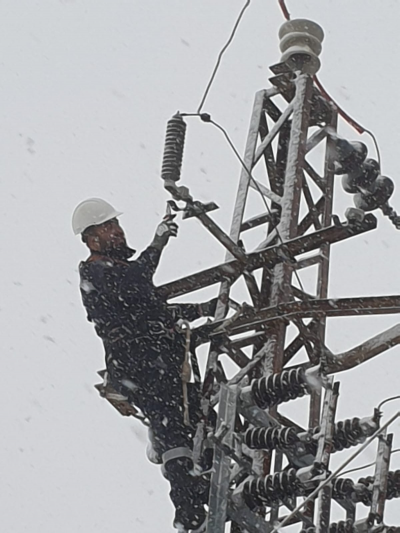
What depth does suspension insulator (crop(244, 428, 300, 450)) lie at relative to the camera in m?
5.91

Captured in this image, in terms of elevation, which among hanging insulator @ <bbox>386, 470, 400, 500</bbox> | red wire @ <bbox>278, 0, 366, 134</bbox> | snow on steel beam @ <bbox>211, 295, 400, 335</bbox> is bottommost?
hanging insulator @ <bbox>386, 470, 400, 500</bbox>

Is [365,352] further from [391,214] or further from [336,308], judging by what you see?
[391,214]

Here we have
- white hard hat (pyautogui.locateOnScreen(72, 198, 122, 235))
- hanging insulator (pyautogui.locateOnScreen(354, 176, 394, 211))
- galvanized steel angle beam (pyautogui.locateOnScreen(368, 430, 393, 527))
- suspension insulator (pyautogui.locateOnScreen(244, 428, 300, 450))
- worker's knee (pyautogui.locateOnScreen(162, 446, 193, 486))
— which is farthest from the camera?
white hard hat (pyautogui.locateOnScreen(72, 198, 122, 235))

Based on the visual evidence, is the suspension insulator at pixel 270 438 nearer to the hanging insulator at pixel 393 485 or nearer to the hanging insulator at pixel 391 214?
the hanging insulator at pixel 393 485

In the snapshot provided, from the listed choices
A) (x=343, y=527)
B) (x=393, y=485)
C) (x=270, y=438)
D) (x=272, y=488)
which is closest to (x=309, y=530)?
(x=272, y=488)

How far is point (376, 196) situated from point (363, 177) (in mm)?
145

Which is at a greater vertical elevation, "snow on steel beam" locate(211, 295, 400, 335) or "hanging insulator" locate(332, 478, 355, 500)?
"snow on steel beam" locate(211, 295, 400, 335)

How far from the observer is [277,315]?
21.9 feet

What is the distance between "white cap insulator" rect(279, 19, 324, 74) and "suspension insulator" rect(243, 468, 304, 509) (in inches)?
125

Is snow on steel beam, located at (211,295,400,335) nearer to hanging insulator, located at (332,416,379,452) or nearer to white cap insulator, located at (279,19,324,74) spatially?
hanging insulator, located at (332,416,379,452)

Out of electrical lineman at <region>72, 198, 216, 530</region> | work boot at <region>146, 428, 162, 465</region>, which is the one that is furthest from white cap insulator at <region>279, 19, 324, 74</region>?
work boot at <region>146, 428, 162, 465</region>

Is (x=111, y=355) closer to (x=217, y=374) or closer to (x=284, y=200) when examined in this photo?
(x=217, y=374)

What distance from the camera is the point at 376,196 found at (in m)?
6.97

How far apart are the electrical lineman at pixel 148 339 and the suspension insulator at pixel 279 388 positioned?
0.57m
